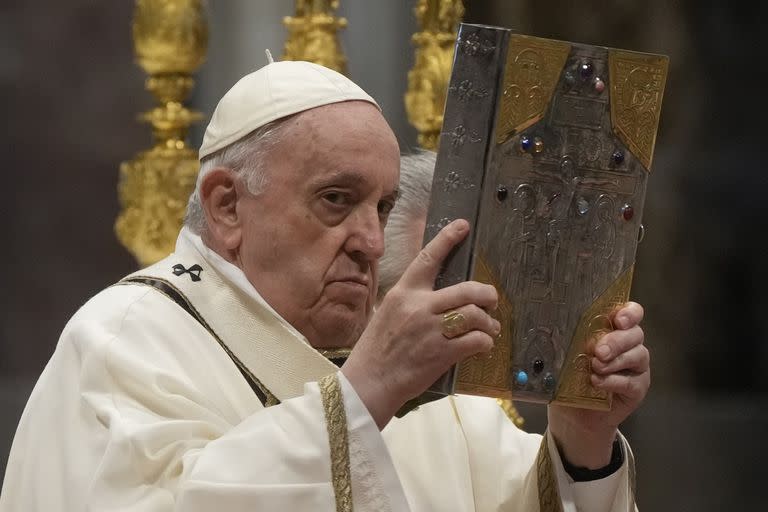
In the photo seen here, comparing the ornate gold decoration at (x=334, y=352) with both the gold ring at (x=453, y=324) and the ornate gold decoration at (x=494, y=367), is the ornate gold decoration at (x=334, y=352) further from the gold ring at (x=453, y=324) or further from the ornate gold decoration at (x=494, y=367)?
the gold ring at (x=453, y=324)

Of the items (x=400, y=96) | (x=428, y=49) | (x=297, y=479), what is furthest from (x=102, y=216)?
(x=297, y=479)

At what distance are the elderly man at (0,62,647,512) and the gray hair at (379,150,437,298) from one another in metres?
0.63

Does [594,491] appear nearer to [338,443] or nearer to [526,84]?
[338,443]

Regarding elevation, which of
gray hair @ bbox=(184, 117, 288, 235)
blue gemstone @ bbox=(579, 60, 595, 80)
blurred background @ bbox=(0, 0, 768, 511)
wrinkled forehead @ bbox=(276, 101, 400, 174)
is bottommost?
A: blurred background @ bbox=(0, 0, 768, 511)

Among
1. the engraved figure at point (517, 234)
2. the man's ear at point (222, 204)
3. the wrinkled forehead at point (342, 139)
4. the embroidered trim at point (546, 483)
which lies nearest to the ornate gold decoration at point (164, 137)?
the man's ear at point (222, 204)

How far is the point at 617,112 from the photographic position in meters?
2.92

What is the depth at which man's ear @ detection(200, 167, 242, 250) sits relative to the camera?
3283 millimetres

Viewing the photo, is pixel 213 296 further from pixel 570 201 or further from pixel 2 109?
pixel 2 109

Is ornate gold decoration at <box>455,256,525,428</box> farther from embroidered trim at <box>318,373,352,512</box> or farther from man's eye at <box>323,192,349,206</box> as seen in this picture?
man's eye at <box>323,192,349,206</box>

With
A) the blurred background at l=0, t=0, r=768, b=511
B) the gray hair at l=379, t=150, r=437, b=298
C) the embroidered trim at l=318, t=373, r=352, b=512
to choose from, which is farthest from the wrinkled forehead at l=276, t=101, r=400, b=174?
the blurred background at l=0, t=0, r=768, b=511

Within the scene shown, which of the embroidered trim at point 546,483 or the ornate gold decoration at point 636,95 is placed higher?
the ornate gold decoration at point 636,95

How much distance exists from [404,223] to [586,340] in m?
1.21

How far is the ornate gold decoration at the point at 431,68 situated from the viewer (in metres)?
4.93

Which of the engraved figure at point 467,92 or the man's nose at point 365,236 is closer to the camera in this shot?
the engraved figure at point 467,92
